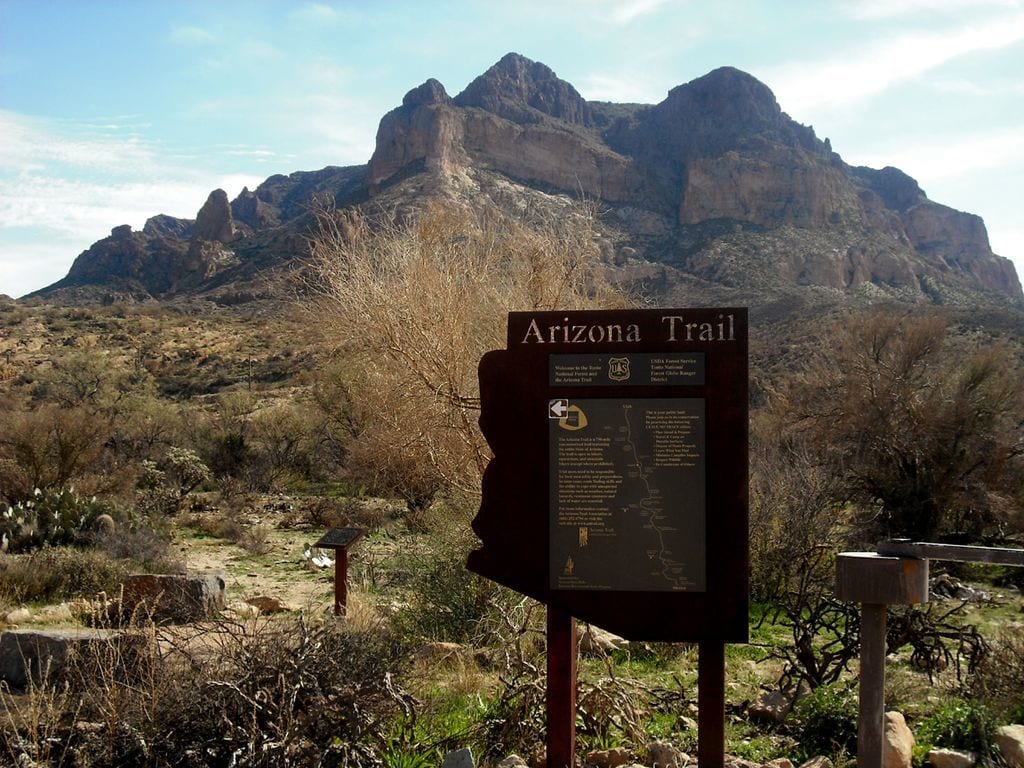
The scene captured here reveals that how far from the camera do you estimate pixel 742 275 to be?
52.5 meters

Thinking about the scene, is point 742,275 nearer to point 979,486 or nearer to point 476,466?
point 979,486

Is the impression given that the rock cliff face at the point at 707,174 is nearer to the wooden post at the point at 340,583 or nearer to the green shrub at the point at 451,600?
the green shrub at the point at 451,600

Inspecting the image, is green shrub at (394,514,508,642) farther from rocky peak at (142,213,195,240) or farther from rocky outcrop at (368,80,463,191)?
rocky peak at (142,213,195,240)

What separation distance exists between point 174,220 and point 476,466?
404 feet

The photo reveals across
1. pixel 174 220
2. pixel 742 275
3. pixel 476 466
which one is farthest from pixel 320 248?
A: pixel 174 220

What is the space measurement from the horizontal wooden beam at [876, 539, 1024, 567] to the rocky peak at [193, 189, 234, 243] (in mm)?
85043

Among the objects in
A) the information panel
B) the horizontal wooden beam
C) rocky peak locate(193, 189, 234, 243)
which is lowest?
the horizontal wooden beam

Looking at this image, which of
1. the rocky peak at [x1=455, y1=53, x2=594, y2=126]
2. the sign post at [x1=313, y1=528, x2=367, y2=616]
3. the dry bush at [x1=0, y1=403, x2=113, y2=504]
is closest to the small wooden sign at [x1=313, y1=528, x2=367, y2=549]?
the sign post at [x1=313, y1=528, x2=367, y2=616]

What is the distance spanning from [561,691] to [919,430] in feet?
38.8

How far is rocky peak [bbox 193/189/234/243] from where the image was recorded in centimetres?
8481

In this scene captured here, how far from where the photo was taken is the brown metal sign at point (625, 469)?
4.39m

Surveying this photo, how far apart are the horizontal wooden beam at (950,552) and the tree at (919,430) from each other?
9839mm

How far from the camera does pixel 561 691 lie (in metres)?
4.61

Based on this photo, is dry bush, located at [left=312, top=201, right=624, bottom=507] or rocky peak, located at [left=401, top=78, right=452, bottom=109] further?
rocky peak, located at [left=401, top=78, right=452, bottom=109]
